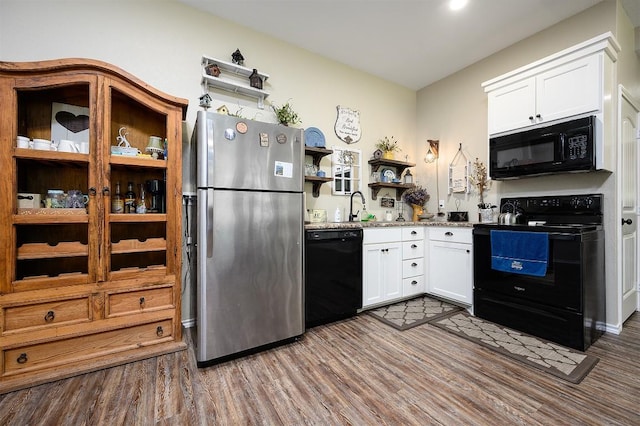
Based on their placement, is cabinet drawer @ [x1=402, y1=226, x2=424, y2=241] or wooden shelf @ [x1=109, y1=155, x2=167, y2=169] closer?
wooden shelf @ [x1=109, y1=155, x2=167, y2=169]

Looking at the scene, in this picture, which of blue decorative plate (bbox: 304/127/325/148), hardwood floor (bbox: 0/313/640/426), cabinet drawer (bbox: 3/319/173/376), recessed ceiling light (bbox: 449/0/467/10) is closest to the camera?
hardwood floor (bbox: 0/313/640/426)

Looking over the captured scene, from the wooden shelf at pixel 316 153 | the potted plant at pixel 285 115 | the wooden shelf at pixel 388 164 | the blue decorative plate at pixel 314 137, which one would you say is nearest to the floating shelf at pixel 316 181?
the wooden shelf at pixel 316 153

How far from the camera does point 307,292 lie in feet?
7.72

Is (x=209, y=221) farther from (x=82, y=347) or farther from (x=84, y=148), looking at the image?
(x=82, y=347)

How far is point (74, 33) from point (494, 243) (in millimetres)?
3922

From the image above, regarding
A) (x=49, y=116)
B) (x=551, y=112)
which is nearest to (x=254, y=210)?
(x=49, y=116)

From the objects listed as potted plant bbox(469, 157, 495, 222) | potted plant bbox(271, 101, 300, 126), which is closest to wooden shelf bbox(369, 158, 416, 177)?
potted plant bbox(469, 157, 495, 222)

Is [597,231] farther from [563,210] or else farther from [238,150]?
[238,150]

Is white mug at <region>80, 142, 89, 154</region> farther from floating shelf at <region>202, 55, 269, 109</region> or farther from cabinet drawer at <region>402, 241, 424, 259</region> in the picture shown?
cabinet drawer at <region>402, 241, 424, 259</region>

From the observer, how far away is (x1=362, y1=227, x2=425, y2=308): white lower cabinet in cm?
276

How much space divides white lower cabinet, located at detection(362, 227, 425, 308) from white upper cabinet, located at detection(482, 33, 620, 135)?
A: 4.95ft

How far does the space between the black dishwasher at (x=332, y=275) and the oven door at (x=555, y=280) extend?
130cm

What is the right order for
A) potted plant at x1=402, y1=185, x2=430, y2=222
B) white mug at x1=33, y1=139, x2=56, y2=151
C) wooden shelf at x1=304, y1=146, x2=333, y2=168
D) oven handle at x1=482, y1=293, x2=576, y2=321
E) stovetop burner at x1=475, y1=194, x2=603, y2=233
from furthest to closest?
1. potted plant at x1=402, y1=185, x2=430, y2=222
2. wooden shelf at x1=304, y1=146, x2=333, y2=168
3. stovetop burner at x1=475, y1=194, x2=603, y2=233
4. oven handle at x1=482, y1=293, x2=576, y2=321
5. white mug at x1=33, y1=139, x2=56, y2=151

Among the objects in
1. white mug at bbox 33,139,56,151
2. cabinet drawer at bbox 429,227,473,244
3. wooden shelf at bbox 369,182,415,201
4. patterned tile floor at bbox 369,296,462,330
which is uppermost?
white mug at bbox 33,139,56,151
